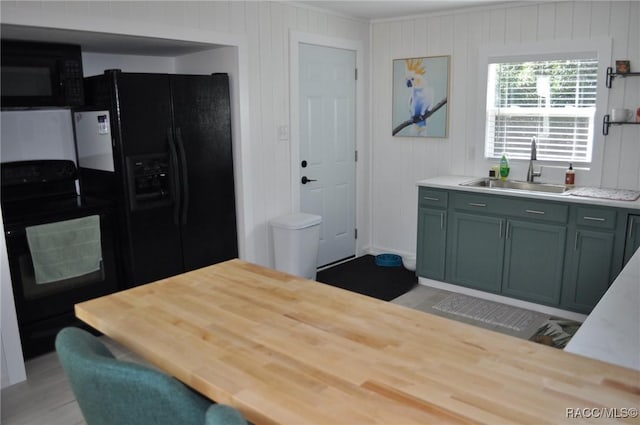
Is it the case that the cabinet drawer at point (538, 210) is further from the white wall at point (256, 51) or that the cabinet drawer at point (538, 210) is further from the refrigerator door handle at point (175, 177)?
the refrigerator door handle at point (175, 177)

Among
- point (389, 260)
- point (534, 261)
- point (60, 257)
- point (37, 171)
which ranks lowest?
point (389, 260)

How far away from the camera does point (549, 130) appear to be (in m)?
4.27

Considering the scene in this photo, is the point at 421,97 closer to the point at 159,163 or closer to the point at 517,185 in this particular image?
the point at 517,185

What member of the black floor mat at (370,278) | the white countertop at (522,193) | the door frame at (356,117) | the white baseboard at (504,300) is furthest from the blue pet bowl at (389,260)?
the white countertop at (522,193)

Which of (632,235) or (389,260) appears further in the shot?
(389,260)

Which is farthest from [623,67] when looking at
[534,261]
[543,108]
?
[534,261]

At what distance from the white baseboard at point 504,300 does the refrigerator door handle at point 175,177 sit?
2217mm

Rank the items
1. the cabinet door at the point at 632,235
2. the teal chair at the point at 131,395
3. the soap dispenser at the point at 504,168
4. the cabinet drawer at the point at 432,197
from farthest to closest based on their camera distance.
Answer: the soap dispenser at the point at 504,168, the cabinet drawer at the point at 432,197, the cabinet door at the point at 632,235, the teal chair at the point at 131,395

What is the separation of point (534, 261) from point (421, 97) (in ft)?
6.35

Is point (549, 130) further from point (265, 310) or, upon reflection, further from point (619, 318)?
point (265, 310)

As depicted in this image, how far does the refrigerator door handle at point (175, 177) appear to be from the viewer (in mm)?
3604

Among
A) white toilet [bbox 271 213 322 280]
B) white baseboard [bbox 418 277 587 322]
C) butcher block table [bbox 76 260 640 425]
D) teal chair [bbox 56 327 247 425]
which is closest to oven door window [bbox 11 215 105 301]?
white toilet [bbox 271 213 322 280]

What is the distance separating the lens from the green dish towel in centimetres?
314

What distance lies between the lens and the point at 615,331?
1.55 m
